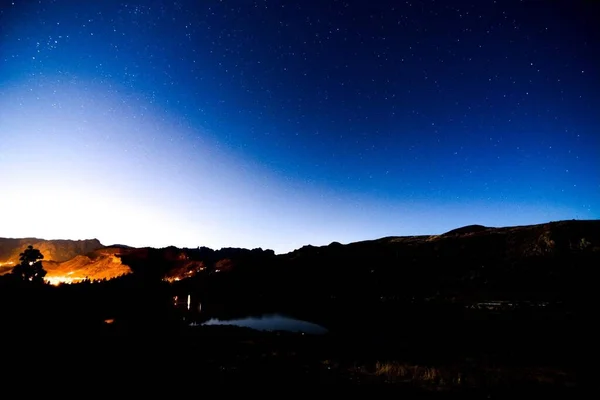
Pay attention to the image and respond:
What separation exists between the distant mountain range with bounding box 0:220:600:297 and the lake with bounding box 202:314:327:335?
21.0 m

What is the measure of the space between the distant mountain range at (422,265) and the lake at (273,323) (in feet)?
68.9

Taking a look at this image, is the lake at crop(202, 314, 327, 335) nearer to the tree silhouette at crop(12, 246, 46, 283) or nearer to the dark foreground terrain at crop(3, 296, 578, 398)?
the dark foreground terrain at crop(3, 296, 578, 398)

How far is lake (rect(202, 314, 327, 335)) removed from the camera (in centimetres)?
4134

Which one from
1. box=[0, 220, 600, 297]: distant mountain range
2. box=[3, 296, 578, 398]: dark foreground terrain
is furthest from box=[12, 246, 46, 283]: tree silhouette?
box=[3, 296, 578, 398]: dark foreground terrain

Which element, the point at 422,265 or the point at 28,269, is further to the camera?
the point at 422,265

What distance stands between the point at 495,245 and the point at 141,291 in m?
74.0

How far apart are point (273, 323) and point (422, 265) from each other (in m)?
42.3

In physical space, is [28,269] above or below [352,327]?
above

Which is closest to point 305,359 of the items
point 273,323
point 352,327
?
point 352,327

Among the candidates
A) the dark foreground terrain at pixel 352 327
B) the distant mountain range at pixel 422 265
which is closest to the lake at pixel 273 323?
the dark foreground terrain at pixel 352 327

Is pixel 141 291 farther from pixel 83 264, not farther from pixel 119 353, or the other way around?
pixel 83 264

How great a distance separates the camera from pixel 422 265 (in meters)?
74.7

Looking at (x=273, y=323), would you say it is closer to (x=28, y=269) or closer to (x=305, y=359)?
(x=305, y=359)

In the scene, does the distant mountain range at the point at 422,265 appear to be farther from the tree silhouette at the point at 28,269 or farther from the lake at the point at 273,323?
the tree silhouette at the point at 28,269
